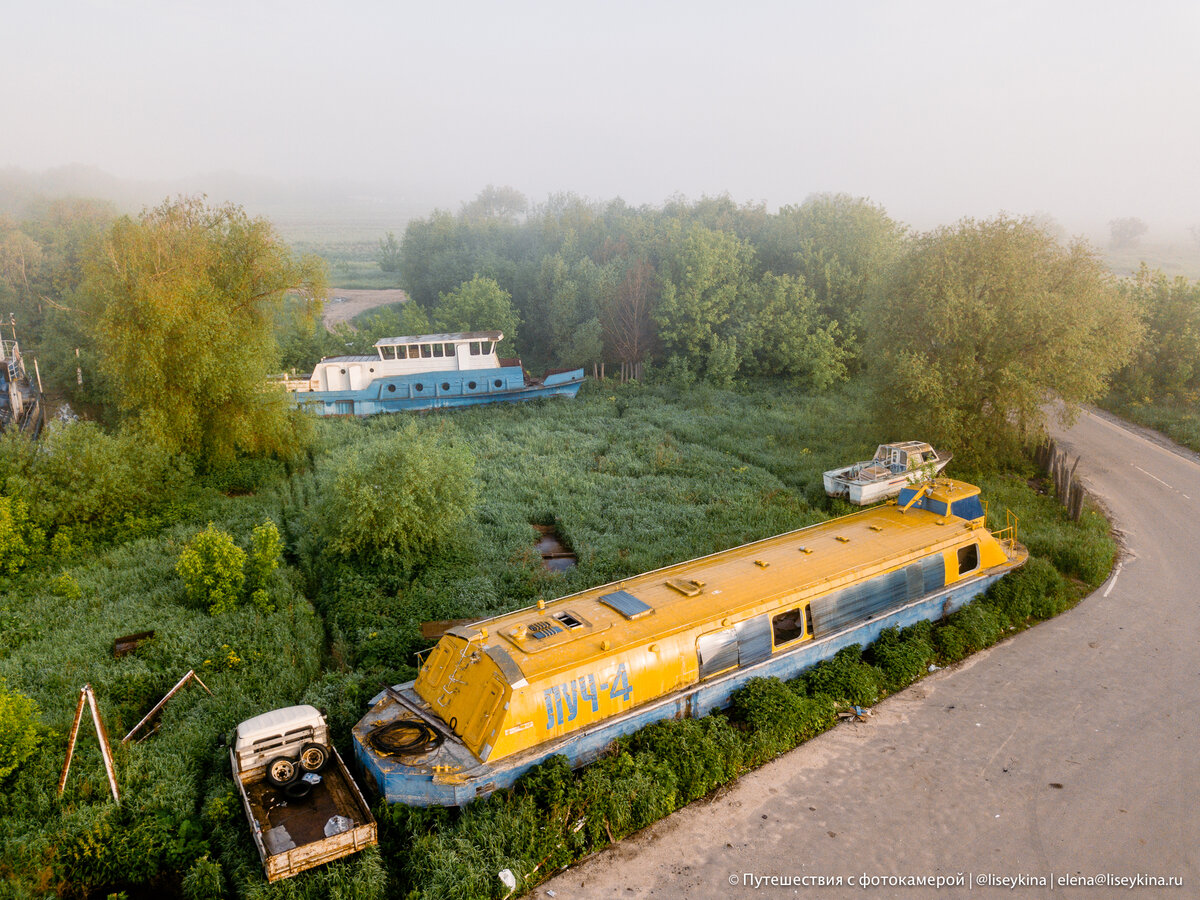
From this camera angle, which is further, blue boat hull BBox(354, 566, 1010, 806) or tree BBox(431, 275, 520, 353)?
tree BBox(431, 275, 520, 353)

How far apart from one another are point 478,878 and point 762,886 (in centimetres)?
357

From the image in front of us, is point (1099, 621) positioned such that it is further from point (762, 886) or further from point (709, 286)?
point (709, 286)

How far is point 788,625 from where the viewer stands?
464 inches

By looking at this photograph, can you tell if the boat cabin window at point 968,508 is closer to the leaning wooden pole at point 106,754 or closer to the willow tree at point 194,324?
the leaning wooden pole at point 106,754

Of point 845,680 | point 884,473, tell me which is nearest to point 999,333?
point 884,473

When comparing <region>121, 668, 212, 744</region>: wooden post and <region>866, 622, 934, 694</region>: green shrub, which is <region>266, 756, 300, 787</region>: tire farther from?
<region>866, 622, 934, 694</region>: green shrub

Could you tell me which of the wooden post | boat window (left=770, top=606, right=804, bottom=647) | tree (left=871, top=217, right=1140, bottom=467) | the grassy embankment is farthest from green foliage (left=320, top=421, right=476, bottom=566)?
tree (left=871, top=217, right=1140, bottom=467)

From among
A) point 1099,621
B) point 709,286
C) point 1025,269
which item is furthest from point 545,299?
point 1099,621

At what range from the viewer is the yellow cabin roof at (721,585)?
33.7 ft

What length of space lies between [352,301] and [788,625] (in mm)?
61740

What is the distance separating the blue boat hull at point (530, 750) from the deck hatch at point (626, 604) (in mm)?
1330

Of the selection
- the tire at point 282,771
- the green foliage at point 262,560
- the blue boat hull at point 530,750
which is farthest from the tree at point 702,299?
the tire at point 282,771

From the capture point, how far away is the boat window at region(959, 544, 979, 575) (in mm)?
14172

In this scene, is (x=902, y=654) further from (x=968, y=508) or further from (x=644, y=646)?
(x=644, y=646)
